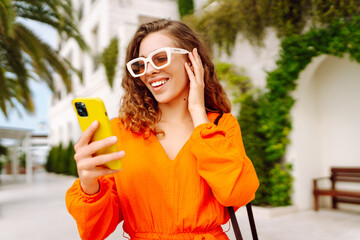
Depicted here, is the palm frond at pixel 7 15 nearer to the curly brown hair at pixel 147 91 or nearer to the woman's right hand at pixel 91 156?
the curly brown hair at pixel 147 91

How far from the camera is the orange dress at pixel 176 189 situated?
A: 1.10m

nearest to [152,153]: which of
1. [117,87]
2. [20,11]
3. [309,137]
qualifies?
[309,137]

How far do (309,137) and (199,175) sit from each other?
5.50 metres

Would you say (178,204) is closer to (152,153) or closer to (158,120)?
(152,153)

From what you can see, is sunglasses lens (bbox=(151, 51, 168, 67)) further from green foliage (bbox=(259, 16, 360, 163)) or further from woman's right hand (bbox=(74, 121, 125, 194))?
green foliage (bbox=(259, 16, 360, 163))

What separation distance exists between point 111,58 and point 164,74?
9714 millimetres

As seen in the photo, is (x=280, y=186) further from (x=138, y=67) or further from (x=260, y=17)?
(x=138, y=67)

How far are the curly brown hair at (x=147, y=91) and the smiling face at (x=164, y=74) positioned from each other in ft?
0.16

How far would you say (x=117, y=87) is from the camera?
1082 centimetres

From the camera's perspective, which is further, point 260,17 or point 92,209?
point 260,17

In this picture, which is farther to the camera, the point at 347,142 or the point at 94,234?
the point at 347,142

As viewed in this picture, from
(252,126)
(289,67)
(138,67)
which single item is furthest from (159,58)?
(252,126)

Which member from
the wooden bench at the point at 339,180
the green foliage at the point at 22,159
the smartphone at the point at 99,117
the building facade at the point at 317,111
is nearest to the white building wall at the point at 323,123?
the building facade at the point at 317,111

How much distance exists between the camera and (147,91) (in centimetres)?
152
